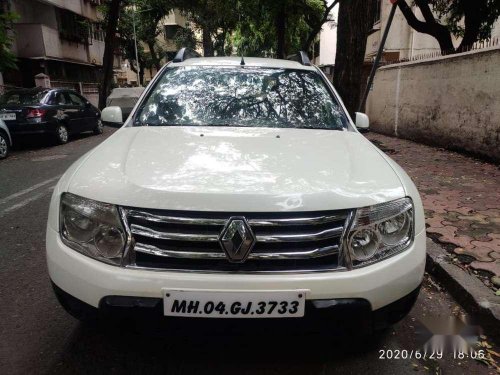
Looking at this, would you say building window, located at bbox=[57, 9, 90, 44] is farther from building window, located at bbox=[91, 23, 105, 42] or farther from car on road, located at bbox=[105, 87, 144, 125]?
car on road, located at bbox=[105, 87, 144, 125]

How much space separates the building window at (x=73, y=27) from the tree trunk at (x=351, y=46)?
1949 cm

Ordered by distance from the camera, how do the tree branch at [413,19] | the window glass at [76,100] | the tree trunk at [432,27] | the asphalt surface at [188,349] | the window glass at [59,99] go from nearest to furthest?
the asphalt surface at [188,349] → the window glass at [59,99] → the window glass at [76,100] → the tree trunk at [432,27] → the tree branch at [413,19]

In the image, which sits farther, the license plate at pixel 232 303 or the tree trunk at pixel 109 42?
the tree trunk at pixel 109 42

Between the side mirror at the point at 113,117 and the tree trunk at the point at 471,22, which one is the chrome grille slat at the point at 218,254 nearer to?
the side mirror at the point at 113,117

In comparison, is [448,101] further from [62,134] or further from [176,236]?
[62,134]

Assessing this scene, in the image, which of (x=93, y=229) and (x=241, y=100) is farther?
(x=241, y=100)

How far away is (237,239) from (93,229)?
0.67m

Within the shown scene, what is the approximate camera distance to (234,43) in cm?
4819

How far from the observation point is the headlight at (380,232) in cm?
192

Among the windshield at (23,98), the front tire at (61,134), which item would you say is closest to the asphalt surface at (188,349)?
the windshield at (23,98)

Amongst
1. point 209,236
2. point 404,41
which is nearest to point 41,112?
point 209,236

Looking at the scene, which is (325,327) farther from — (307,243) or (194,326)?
(194,326)

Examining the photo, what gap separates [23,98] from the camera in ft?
34.6

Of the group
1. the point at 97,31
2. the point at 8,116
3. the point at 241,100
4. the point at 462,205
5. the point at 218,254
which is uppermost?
the point at 97,31
